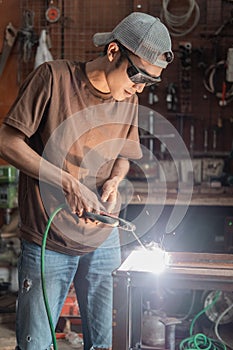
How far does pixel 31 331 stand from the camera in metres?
1.49

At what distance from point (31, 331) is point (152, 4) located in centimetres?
255

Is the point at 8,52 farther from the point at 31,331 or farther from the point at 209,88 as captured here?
the point at 31,331

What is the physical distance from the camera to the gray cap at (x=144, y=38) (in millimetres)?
1467

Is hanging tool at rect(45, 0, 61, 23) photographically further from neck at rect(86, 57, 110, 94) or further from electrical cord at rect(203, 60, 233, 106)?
neck at rect(86, 57, 110, 94)

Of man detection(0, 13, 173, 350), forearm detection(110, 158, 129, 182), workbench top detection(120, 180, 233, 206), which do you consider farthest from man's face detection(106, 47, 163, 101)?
workbench top detection(120, 180, 233, 206)

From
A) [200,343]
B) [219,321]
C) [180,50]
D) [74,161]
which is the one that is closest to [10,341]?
[200,343]

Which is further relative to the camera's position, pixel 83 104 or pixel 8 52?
pixel 8 52

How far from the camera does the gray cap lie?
147cm

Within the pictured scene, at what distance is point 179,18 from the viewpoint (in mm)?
3291

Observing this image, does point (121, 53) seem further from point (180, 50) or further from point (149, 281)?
point (180, 50)

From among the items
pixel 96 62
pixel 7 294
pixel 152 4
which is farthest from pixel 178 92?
pixel 96 62

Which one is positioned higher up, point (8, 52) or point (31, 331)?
point (8, 52)

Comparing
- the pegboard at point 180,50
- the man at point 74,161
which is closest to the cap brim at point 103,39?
the man at point 74,161

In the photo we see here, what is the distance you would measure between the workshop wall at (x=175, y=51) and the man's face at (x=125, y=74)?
1.82 metres
